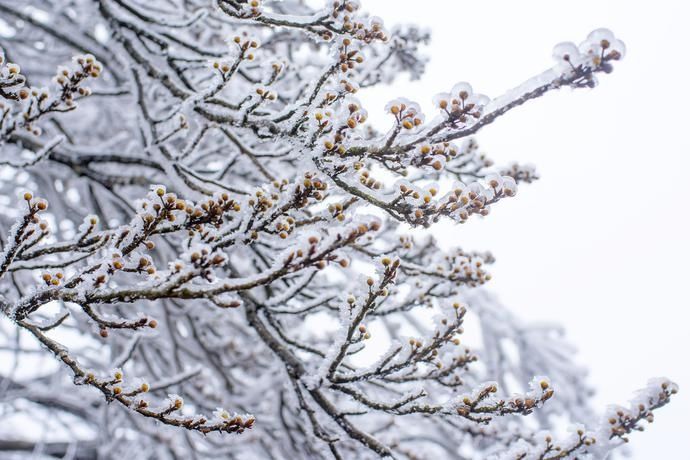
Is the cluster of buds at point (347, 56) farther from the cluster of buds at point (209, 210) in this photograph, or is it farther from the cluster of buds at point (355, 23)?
the cluster of buds at point (209, 210)

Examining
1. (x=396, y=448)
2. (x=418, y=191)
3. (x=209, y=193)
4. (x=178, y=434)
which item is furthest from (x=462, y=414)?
(x=178, y=434)

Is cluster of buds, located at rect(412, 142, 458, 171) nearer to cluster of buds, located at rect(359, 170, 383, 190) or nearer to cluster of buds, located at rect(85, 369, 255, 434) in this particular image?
cluster of buds, located at rect(359, 170, 383, 190)

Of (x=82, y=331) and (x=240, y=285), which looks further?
(x=82, y=331)

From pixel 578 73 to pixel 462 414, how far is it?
1254 millimetres

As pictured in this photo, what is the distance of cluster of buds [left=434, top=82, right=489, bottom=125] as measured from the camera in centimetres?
180

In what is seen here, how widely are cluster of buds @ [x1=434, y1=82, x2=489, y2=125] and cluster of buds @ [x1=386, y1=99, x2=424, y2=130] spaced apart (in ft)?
0.22

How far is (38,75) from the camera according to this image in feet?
15.3

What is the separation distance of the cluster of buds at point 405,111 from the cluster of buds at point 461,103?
0.22ft

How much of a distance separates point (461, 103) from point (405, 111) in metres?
0.18

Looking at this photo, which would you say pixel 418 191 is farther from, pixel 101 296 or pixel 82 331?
pixel 82 331

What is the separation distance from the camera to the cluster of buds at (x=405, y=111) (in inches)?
71.6

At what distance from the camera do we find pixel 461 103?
1.81 meters

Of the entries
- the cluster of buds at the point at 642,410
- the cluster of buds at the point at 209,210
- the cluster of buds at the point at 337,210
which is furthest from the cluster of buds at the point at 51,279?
the cluster of buds at the point at 642,410

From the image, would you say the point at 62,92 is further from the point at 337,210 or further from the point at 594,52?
the point at 594,52
